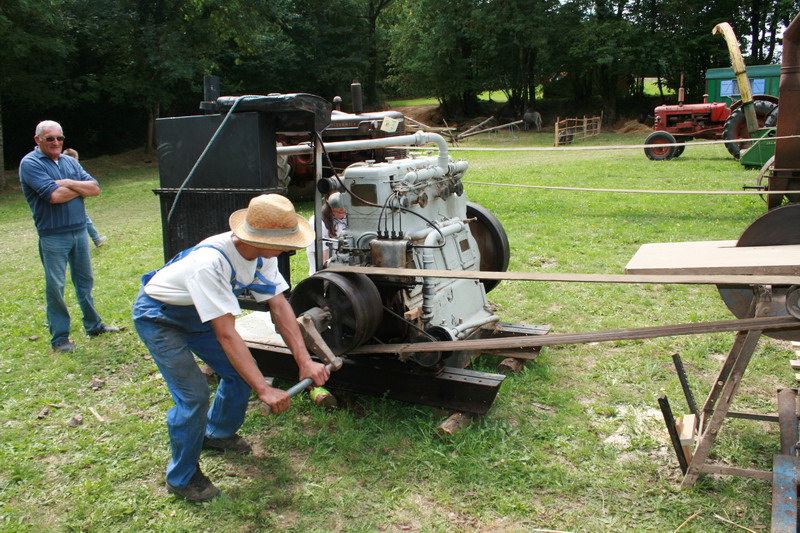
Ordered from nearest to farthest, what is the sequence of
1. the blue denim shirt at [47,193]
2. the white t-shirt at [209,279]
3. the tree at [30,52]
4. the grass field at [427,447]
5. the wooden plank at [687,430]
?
the white t-shirt at [209,279] → the grass field at [427,447] → the wooden plank at [687,430] → the blue denim shirt at [47,193] → the tree at [30,52]

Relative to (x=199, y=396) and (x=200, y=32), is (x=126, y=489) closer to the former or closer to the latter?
(x=199, y=396)

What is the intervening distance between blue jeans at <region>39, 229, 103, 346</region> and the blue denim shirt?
81 millimetres

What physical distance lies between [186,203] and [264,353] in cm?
111

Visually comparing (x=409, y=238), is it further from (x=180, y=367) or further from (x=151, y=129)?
(x=151, y=129)

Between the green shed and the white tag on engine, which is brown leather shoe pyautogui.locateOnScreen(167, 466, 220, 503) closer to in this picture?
the white tag on engine

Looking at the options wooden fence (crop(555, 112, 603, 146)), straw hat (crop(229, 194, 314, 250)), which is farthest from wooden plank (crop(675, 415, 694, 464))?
wooden fence (crop(555, 112, 603, 146))

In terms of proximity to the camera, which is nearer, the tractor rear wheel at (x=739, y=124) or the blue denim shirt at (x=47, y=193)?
the blue denim shirt at (x=47, y=193)

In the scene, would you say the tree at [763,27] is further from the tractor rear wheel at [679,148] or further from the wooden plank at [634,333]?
the wooden plank at [634,333]

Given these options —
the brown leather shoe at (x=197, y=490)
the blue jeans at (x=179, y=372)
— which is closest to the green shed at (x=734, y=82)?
the blue jeans at (x=179, y=372)

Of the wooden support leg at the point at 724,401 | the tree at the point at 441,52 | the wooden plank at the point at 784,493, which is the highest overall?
the tree at the point at 441,52

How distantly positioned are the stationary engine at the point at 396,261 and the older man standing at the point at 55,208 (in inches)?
85.9

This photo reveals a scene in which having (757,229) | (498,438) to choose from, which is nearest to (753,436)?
(757,229)

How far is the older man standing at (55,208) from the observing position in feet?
15.6

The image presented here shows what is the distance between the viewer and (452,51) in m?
34.2
